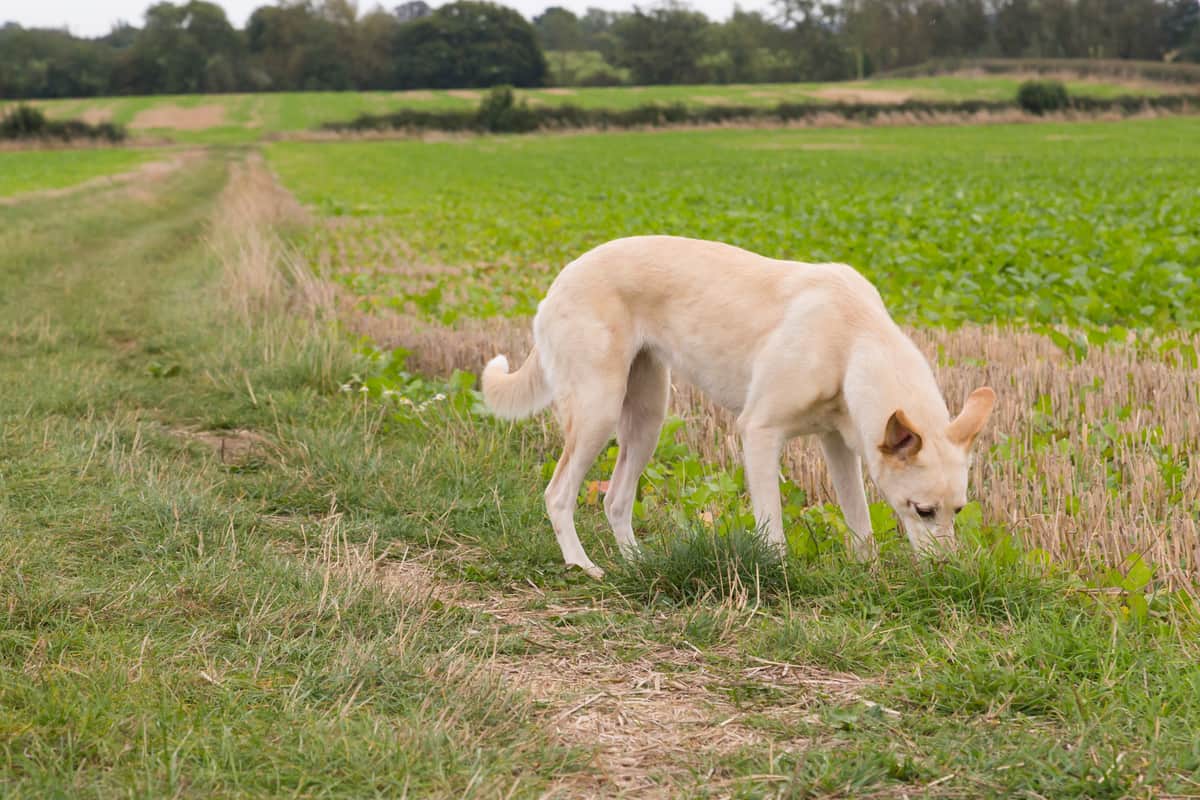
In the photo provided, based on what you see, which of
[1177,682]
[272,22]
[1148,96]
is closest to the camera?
[1177,682]

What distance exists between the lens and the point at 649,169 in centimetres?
3509

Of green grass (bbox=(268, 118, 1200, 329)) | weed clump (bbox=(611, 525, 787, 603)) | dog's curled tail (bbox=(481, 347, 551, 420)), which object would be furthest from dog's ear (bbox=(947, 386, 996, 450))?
green grass (bbox=(268, 118, 1200, 329))

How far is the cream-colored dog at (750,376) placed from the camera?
4242 millimetres

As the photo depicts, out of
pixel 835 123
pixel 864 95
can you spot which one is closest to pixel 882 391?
pixel 835 123

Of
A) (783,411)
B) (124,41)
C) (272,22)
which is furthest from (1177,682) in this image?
(124,41)

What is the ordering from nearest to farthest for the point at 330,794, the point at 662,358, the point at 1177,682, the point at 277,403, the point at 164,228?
the point at 330,794 < the point at 1177,682 < the point at 662,358 < the point at 277,403 < the point at 164,228

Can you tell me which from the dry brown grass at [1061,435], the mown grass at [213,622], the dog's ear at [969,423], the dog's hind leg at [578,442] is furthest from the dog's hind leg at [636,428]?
the dog's ear at [969,423]

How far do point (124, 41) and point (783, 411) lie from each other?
12325 cm

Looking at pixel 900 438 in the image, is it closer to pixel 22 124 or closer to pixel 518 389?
pixel 518 389

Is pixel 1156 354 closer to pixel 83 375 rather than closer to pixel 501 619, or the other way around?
pixel 501 619

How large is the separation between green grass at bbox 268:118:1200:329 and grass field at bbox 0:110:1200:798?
247 millimetres

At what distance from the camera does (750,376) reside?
4.73m

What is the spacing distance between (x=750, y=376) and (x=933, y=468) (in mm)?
893

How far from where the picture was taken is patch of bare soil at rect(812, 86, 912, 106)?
71.7m
